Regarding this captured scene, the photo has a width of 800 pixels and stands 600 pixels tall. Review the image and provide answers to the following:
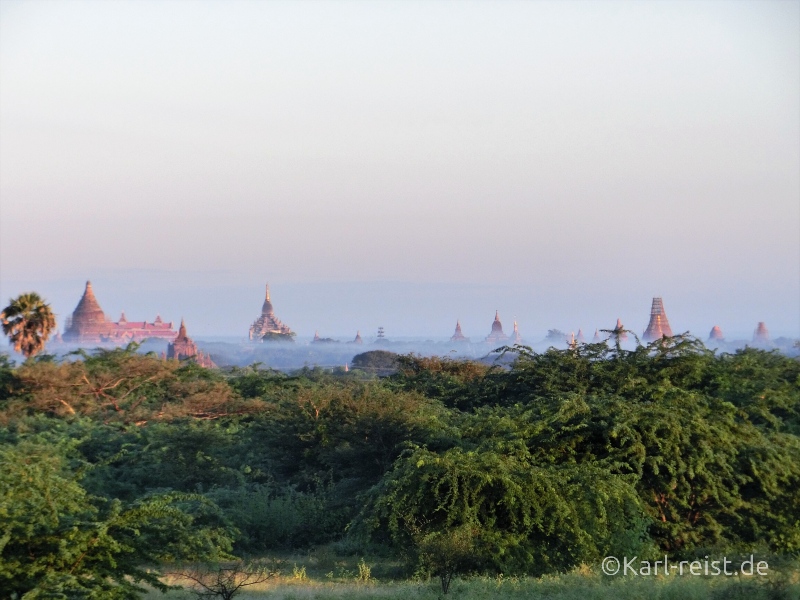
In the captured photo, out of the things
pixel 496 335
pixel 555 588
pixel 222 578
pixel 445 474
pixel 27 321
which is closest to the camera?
pixel 555 588

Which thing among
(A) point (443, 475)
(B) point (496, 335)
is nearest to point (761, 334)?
(B) point (496, 335)

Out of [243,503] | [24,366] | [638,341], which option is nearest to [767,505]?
[638,341]

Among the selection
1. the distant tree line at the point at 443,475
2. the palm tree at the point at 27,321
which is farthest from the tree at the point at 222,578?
the palm tree at the point at 27,321

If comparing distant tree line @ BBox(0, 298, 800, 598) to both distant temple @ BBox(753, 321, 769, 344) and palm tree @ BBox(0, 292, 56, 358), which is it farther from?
distant temple @ BBox(753, 321, 769, 344)

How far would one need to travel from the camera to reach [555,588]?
488 inches

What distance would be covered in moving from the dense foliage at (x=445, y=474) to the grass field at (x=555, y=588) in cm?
83

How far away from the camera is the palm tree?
1655 inches

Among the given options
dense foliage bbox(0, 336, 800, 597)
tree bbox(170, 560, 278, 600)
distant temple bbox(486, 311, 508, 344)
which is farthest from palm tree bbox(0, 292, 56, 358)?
distant temple bbox(486, 311, 508, 344)

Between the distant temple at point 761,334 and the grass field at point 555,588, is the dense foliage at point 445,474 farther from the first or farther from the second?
the distant temple at point 761,334

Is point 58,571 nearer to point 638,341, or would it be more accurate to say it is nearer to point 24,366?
point 638,341

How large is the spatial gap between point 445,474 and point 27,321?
3198 centimetres

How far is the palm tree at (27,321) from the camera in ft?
138

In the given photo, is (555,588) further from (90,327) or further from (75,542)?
(90,327)

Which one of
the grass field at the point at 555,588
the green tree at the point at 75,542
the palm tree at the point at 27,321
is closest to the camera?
the green tree at the point at 75,542
